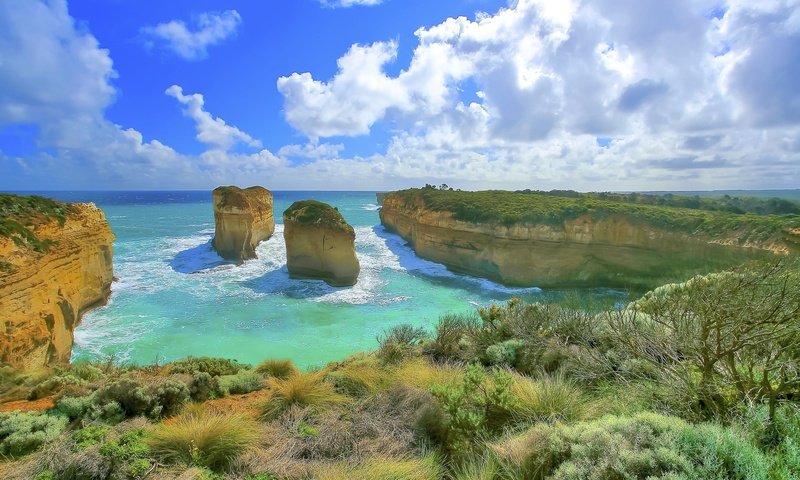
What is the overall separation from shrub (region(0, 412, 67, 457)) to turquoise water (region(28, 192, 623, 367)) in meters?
6.40

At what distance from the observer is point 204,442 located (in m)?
3.80

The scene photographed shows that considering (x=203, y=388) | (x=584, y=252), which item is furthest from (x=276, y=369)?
(x=584, y=252)

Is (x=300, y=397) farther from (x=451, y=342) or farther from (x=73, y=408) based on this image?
(x=451, y=342)

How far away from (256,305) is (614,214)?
22.5 metres

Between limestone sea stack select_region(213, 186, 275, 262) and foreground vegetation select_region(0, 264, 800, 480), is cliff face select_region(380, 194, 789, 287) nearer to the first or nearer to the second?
limestone sea stack select_region(213, 186, 275, 262)

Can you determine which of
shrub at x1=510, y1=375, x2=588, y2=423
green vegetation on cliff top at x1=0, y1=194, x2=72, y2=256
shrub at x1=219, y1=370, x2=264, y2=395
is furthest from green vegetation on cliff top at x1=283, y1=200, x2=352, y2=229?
shrub at x1=510, y1=375, x2=588, y2=423

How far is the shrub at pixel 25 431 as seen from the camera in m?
3.98

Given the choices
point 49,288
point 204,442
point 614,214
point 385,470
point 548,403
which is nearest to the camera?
point 385,470

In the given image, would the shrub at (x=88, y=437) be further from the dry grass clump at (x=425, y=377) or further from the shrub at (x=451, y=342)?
the shrub at (x=451, y=342)

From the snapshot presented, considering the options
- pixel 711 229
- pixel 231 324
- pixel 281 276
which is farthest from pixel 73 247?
pixel 711 229

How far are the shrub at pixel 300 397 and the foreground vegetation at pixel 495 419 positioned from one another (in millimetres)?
19

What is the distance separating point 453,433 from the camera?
12.9 feet

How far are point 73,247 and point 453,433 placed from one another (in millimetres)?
17771

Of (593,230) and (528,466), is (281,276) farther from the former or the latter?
(528,466)
